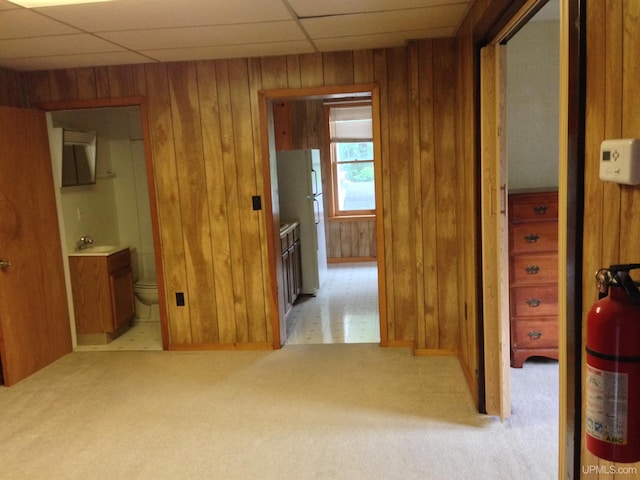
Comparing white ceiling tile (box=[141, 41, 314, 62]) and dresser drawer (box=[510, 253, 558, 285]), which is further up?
white ceiling tile (box=[141, 41, 314, 62])

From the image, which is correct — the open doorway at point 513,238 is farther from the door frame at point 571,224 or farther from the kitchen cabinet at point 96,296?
the kitchen cabinet at point 96,296

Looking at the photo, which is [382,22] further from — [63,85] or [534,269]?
[63,85]

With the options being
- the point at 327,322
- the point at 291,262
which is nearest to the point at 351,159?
the point at 291,262

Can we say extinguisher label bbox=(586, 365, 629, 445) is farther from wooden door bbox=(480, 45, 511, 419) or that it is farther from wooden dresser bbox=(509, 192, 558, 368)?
wooden dresser bbox=(509, 192, 558, 368)

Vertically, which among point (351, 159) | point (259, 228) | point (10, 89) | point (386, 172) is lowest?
point (259, 228)

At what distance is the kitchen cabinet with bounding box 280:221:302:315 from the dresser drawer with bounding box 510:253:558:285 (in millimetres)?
1976

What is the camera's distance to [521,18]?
6.86 ft

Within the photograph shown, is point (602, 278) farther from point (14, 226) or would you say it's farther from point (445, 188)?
point (14, 226)

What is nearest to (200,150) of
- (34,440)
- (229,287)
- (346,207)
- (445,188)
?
(229,287)

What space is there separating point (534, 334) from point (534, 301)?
22 cm

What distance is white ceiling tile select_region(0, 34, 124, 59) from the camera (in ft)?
9.80

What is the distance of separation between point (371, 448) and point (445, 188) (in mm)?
1875

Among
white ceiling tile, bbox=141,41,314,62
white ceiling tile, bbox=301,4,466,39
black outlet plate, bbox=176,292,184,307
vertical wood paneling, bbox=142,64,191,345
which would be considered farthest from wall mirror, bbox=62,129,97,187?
white ceiling tile, bbox=301,4,466,39

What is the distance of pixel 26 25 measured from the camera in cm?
267
